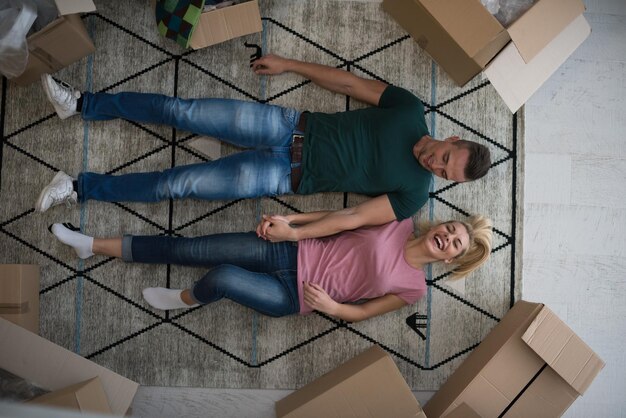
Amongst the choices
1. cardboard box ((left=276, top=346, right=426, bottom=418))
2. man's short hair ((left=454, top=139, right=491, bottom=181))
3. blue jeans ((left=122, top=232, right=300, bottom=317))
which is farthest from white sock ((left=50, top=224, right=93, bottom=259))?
man's short hair ((left=454, top=139, right=491, bottom=181))

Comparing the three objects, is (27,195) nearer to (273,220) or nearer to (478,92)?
(273,220)

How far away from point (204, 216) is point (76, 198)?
47cm

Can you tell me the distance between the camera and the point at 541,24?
1967 millimetres

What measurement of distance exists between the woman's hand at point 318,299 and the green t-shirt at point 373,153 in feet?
1.15

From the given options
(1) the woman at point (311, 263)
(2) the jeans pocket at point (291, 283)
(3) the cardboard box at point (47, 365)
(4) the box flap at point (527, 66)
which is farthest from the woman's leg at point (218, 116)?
(3) the cardboard box at point (47, 365)

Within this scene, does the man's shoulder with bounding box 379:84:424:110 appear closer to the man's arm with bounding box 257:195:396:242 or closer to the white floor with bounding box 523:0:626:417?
the man's arm with bounding box 257:195:396:242

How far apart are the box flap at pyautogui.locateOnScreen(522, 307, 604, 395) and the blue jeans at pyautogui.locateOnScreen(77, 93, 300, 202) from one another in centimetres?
100

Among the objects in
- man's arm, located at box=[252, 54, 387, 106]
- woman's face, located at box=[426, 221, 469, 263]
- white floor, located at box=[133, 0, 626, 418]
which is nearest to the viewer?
woman's face, located at box=[426, 221, 469, 263]

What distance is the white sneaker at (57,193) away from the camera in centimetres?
204

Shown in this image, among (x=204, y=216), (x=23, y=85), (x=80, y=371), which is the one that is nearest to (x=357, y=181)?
(x=204, y=216)

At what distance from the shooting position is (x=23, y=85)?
2.18 m

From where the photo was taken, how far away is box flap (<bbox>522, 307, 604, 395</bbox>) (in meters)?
1.93

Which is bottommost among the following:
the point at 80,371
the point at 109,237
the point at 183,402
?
the point at 183,402

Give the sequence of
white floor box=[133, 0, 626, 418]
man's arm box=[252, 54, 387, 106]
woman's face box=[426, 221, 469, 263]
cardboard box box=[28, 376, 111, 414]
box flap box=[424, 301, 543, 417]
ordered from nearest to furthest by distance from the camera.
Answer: cardboard box box=[28, 376, 111, 414] → woman's face box=[426, 221, 469, 263] → box flap box=[424, 301, 543, 417] → man's arm box=[252, 54, 387, 106] → white floor box=[133, 0, 626, 418]
